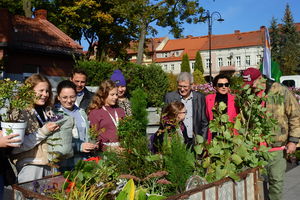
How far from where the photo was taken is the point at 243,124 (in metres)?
2.29

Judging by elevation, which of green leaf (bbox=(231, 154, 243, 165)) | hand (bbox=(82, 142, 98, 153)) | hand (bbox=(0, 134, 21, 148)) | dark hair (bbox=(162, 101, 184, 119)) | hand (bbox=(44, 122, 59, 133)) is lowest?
hand (bbox=(82, 142, 98, 153))

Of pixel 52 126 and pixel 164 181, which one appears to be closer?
pixel 164 181

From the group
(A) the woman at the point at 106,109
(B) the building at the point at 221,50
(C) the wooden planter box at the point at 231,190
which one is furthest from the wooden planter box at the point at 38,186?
(B) the building at the point at 221,50

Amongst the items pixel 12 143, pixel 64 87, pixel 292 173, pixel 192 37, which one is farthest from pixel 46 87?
pixel 192 37

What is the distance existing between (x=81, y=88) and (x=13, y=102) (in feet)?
7.21

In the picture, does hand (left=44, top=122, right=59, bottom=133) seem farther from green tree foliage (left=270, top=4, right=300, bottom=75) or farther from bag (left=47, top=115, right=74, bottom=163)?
green tree foliage (left=270, top=4, right=300, bottom=75)

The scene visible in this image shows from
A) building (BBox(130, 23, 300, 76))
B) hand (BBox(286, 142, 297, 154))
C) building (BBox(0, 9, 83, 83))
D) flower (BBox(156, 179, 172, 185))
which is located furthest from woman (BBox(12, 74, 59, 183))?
building (BBox(130, 23, 300, 76))

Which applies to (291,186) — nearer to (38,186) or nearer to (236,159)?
(236,159)

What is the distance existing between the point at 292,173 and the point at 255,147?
206 inches

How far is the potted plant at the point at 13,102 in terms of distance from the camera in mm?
2139

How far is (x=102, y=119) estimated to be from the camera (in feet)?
12.4

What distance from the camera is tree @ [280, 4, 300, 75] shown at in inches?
1590

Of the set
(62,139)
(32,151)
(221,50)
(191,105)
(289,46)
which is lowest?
(32,151)

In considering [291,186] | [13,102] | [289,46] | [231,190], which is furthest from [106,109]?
[289,46]
